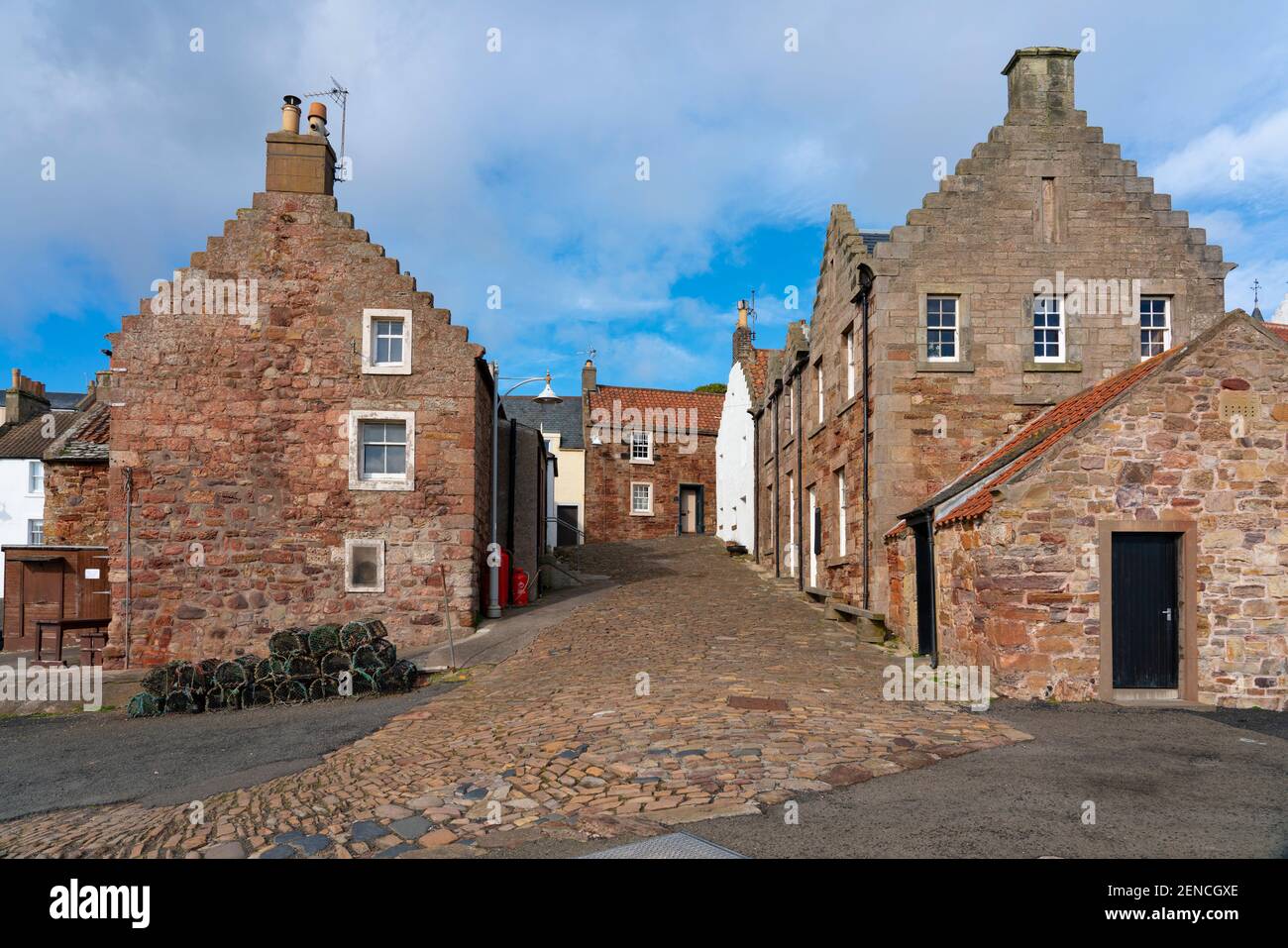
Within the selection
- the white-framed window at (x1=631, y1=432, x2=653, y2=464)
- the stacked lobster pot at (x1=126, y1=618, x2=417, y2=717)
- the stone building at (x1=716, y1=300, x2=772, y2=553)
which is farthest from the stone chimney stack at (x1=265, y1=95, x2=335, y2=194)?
the white-framed window at (x1=631, y1=432, x2=653, y2=464)

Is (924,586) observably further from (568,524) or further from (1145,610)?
(568,524)

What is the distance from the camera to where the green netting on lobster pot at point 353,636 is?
1493 cm

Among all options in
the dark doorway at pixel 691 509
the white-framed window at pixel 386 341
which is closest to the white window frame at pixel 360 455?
the white-framed window at pixel 386 341

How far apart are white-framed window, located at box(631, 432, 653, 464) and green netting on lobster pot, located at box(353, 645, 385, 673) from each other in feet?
102

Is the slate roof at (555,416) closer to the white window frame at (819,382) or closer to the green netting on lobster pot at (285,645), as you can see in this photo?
the white window frame at (819,382)

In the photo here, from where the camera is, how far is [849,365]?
65.3 feet

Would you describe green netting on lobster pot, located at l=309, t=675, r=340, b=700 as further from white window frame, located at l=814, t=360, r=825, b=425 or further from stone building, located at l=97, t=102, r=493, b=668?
white window frame, located at l=814, t=360, r=825, b=425

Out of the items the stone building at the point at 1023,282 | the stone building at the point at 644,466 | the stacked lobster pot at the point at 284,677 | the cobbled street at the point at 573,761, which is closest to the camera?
the cobbled street at the point at 573,761

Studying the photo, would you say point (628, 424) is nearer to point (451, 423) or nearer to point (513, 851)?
point (451, 423)

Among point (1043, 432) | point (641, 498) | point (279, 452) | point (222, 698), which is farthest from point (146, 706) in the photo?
point (641, 498)

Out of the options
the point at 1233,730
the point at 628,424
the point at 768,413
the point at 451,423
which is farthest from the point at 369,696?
the point at 628,424

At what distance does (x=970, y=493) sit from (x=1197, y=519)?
2.88 meters

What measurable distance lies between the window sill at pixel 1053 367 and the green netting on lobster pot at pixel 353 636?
13155mm
